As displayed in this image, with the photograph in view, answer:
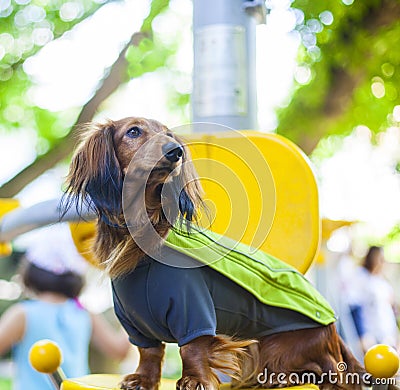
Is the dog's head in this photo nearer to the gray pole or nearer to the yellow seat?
the yellow seat

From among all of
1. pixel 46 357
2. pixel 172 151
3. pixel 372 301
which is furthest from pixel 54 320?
pixel 372 301

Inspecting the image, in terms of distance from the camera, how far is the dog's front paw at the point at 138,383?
0.99m

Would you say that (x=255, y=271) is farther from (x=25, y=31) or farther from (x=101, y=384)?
(x=25, y=31)

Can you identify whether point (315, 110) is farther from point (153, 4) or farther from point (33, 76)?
point (33, 76)

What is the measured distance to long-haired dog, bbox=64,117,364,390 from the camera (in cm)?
83

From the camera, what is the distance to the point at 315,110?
12.3ft

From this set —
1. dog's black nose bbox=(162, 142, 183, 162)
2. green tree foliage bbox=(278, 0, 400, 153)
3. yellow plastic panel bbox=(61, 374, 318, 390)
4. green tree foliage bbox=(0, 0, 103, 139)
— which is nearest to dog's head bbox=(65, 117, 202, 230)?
dog's black nose bbox=(162, 142, 183, 162)

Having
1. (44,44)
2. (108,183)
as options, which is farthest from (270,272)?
(44,44)

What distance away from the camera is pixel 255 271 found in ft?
3.30

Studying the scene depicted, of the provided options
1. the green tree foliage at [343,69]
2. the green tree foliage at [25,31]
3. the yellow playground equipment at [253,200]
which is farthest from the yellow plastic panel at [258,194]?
the green tree foliage at [25,31]

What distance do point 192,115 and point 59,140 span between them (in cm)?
245

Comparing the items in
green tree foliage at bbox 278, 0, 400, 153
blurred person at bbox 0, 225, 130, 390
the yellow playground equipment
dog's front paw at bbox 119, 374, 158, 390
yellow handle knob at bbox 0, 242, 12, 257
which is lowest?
blurred person at bbox 0, 225, 130, 390

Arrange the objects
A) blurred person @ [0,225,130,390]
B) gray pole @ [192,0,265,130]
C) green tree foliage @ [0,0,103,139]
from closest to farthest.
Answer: gray pole @ [192,0,265,130] → blurred person @ [0,225,130,390] → green tree foliage @ [0,0,103,139]

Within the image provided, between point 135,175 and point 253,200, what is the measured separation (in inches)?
6.5
